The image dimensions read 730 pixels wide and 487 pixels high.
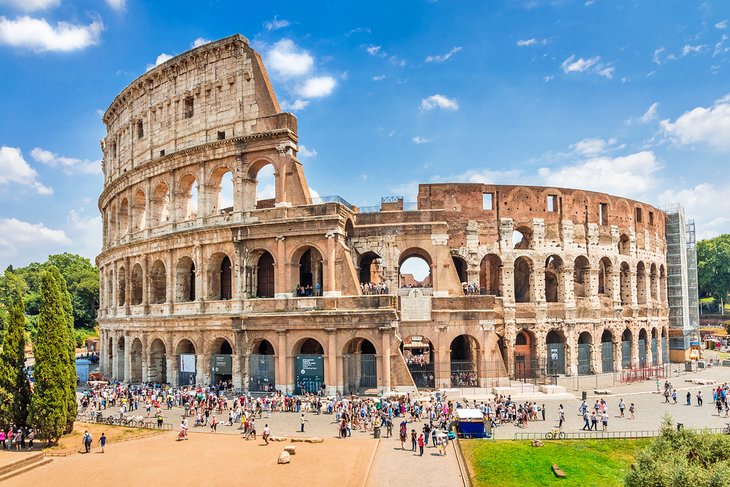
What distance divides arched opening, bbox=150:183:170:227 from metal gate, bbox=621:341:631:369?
35.2m

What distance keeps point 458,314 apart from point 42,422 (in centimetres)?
2204

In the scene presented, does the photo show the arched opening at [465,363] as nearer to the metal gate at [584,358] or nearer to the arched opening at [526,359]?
the arched opening at [526,359]

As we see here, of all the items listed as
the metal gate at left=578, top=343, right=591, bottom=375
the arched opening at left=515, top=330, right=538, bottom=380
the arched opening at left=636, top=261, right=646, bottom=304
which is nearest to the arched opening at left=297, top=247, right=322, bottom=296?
the arched opening at left=515, top=330, right=538, bottom=380

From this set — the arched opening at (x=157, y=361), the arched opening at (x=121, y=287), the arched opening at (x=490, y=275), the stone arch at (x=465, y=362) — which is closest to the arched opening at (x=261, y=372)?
the arched opening at (x=157, y=361)

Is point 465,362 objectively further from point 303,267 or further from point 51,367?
point 51,367

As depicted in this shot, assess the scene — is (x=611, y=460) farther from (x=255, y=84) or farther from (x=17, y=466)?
(x=255, y=84)

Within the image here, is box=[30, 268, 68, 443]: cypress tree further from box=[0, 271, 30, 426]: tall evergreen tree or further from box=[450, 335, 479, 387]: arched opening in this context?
box=[450, 335, 479, 387]: arched opening

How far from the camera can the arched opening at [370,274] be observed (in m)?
33.9

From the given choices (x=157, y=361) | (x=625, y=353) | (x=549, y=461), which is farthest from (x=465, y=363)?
(x=157, y=361)

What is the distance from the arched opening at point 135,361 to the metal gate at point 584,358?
Answer: 31.4 m

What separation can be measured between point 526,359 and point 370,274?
1252cm

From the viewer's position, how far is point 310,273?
117 feet

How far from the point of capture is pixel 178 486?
18.3 meters

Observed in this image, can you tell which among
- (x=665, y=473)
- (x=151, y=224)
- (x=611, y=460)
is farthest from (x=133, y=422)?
(x=665, y=473)
